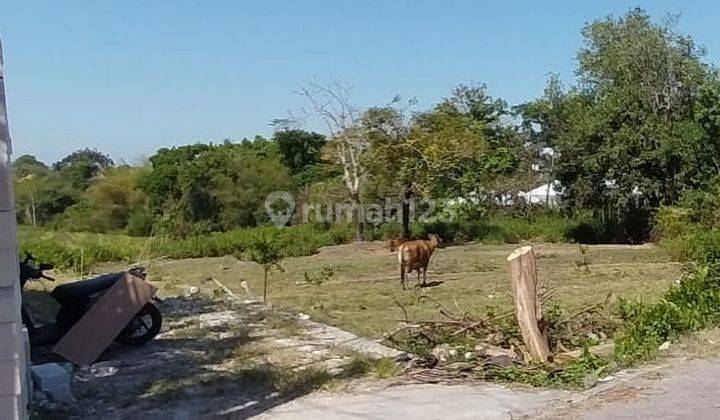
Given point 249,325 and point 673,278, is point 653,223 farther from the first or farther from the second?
point 249,325

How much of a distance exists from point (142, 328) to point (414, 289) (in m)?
5.51

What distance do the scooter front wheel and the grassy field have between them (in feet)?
6.76

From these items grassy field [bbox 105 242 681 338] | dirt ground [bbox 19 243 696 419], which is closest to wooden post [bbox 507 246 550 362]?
dirt ground [bbox 19 243 696 419]

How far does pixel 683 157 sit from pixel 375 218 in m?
8.72

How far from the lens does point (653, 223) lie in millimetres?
22547

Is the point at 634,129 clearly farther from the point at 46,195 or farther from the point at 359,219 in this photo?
the point at 46,195

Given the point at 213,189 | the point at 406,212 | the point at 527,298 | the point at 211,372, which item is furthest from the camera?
the point at 213,189

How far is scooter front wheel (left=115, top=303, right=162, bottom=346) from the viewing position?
7.68 meters

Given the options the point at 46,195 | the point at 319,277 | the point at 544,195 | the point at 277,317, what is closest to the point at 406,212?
the point at 544,195

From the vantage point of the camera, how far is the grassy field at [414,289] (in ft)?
33.6

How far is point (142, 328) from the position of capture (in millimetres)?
7863

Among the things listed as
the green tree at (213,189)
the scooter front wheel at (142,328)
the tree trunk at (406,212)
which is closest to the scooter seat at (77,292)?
the scooter front wheel at (142,328)

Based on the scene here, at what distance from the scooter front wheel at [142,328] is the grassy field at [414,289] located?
6.76 feet

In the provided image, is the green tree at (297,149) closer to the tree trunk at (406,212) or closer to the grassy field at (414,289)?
the tree trunk at (406,212)
